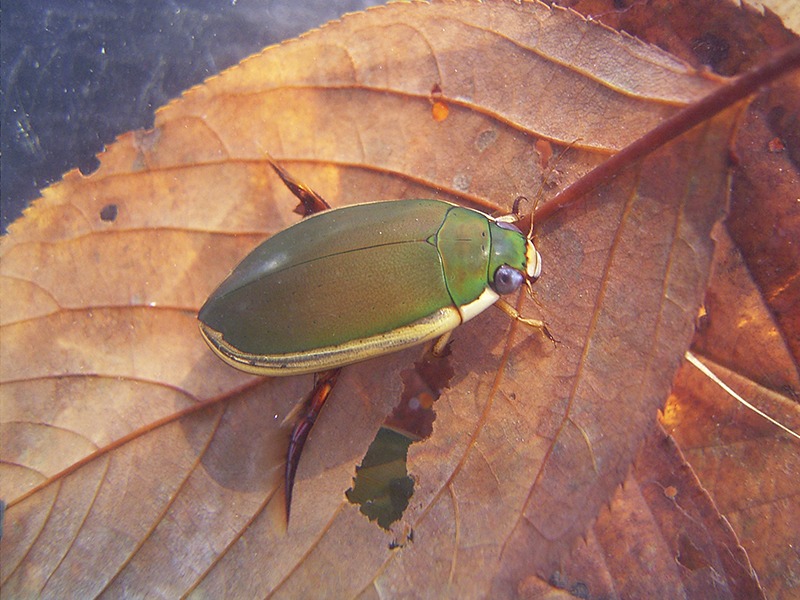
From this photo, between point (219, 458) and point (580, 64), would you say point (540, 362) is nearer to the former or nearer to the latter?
point (580, 64)

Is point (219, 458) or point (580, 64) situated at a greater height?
point (580, 64)

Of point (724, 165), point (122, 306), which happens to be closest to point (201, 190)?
point (122, 306)

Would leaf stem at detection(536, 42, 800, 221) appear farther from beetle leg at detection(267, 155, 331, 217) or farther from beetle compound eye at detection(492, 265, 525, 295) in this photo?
beetle leg at detection(267, 155, 331, 217)

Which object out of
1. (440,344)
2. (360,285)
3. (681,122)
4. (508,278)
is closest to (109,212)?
(360,285)

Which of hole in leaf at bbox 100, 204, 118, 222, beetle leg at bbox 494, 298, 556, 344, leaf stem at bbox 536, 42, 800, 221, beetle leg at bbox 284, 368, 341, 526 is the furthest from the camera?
hole in leaf at bbox 100, 204, 118, 222

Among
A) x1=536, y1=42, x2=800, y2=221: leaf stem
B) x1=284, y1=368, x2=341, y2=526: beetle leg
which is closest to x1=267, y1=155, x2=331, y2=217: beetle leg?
x1=284, y1=368, x2=341, y2=526: beetle leg

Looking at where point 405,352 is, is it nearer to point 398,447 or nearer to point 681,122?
point 398,447

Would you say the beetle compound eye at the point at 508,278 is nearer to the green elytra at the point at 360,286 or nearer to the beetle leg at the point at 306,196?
the green elytra at the point at 360,286
